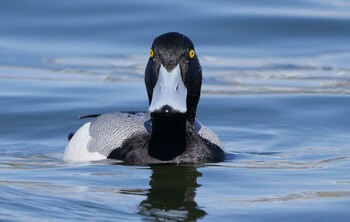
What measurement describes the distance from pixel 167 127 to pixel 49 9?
9.04 metres

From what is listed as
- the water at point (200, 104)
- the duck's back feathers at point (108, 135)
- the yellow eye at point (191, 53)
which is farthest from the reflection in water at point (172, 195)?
the yellow eye at point (191, 53)

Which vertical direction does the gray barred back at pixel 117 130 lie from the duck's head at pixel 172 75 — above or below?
below

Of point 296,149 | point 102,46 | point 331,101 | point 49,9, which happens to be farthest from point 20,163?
point 49,9

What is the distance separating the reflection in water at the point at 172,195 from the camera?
25.8 feet

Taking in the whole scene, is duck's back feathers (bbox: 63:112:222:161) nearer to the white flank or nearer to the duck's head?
the white flank

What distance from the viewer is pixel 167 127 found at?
10484 millimetres

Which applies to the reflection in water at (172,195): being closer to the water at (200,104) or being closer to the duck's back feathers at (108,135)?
the water at (200,104)

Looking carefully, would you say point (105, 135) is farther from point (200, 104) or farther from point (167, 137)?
point (200, 104)

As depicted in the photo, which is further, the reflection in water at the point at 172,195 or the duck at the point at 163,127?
the duck at the point at 163,127

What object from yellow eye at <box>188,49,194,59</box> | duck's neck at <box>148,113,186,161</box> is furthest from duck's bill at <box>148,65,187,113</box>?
duck's neck at <box>148,113,186,161</box>

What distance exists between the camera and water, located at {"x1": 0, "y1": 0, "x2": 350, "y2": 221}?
27.1ft

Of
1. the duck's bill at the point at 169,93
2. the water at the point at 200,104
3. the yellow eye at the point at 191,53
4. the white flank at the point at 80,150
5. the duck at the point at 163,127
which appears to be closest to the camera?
the water at the point at 200,104

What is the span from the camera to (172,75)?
9.98m

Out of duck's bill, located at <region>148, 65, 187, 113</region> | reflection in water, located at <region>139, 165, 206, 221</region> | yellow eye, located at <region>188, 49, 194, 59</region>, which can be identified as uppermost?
yellow eye, located at <region>188, 49, 194, 59</region>
